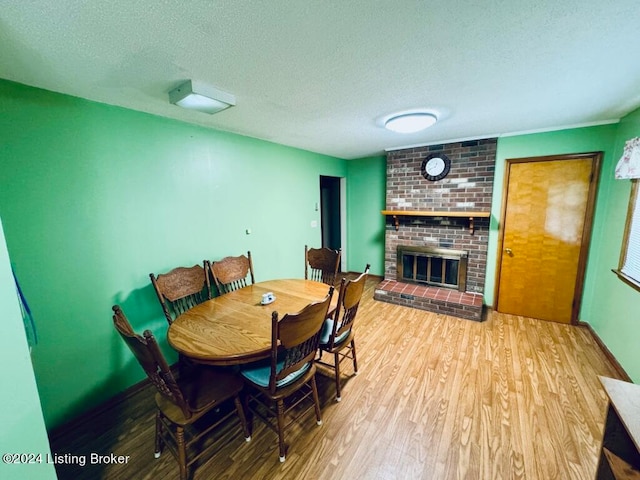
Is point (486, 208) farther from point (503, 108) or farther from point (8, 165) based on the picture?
point (8, 165)

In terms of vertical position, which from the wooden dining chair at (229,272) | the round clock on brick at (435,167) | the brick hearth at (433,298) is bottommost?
the brick hearth at (433,298)

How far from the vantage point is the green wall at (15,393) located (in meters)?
0.85

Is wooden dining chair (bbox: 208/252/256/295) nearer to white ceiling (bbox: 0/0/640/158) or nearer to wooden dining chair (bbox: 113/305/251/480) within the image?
wooden dining chair (bbox: 113/305/251/480)

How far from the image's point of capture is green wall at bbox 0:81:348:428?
64.1 inches

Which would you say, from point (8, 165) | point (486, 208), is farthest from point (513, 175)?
point (8, 165)

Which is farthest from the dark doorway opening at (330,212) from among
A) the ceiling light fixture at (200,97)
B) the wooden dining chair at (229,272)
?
the ceiling light fixture at (200,97)

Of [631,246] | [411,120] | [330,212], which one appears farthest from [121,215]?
[631,246]

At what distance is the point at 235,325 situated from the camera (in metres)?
1.75

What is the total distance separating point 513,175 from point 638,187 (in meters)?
1.11

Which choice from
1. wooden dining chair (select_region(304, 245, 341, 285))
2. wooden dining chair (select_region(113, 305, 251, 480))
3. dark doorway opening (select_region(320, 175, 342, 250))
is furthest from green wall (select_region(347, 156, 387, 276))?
wooden dining chair (select_region(113, 305, 251, 480))

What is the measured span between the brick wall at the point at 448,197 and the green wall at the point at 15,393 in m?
3.97

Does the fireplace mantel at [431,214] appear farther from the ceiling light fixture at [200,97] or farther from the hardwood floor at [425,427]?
the ceiling light fixture at [200,97]

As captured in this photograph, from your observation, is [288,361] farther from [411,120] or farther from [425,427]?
[411,120]

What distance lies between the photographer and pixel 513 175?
3.20 m
